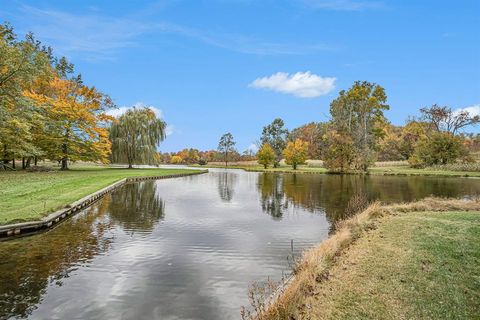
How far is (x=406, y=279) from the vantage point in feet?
22.1

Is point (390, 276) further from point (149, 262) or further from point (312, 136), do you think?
point (312, 136)

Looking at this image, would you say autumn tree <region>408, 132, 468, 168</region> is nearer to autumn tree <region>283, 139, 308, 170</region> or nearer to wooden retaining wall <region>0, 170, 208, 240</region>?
autumn tree <region>283, 139, 308, 170</region>

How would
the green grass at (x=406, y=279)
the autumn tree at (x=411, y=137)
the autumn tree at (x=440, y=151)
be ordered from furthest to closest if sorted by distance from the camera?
1. the autumn tree at (x=411, y=137)
2. the autumn tree at (x=440, y=151)
3. the green grass at (x=406, y=279)

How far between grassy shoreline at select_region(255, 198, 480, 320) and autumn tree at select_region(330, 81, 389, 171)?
55.4 meters

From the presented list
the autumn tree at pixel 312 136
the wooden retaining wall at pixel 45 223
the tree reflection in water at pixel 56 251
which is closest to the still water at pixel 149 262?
the tree reflection in water at pixel 56 251

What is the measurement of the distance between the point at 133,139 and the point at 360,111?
4482 cm

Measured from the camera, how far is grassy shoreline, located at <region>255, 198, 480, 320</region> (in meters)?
5.47

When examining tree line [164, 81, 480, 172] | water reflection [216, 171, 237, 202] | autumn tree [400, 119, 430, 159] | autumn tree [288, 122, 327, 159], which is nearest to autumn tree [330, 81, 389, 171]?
tree line [164, 81, 480, 172]

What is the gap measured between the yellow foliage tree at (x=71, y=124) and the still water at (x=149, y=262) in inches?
1056

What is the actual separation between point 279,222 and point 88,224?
8307 millimetres

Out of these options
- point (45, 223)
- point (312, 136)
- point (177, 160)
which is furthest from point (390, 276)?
point (177, 160)

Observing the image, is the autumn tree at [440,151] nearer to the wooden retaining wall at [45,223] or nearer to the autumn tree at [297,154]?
the autumn tree at [297,154]

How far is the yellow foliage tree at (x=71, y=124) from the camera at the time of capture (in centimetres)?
4053

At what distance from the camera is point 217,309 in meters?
6.71
